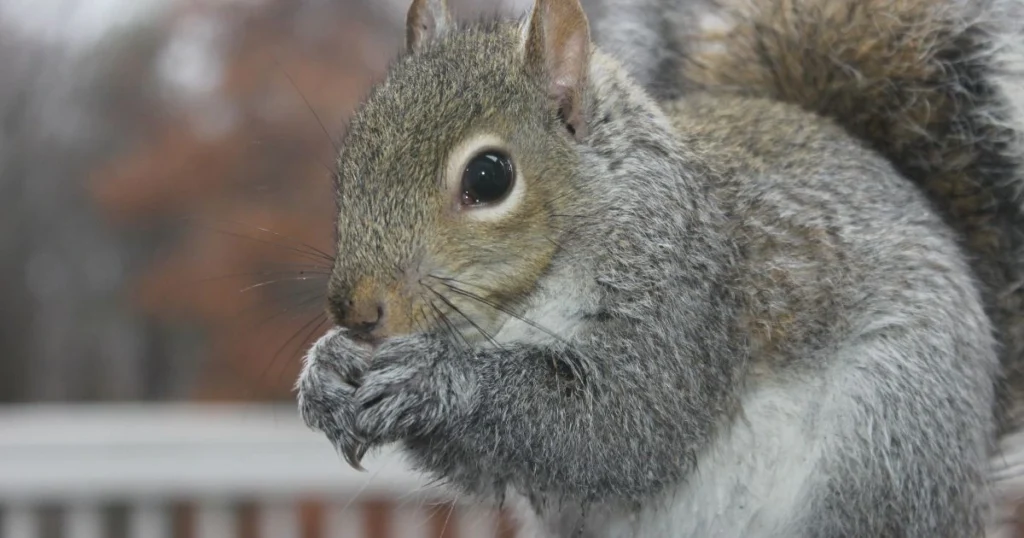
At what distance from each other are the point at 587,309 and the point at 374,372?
20cm

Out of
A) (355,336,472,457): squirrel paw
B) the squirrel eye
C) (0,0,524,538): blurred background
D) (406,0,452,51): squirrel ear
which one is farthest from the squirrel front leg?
(0,0,524,538): blurred background

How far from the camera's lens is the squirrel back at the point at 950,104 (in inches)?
41.4

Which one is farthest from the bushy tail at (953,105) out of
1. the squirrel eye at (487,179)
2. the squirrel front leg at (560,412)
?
the squirrel eye at (487,179)

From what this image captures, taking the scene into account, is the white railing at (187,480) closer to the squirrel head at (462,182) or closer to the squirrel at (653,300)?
the squirrel at (653,300)

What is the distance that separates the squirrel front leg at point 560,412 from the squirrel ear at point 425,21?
338 mm

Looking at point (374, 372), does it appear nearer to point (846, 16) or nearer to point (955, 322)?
point (955, 322)

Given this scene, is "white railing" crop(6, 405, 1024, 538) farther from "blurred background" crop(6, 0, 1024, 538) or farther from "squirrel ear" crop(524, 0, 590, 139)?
"squirrel ear" crop(524, 0, 590, 139)

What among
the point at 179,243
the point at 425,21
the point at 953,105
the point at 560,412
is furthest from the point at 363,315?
the point at 179,243

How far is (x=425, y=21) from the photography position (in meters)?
0.99

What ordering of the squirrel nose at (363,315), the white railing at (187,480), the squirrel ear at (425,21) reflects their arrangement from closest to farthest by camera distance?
the squirrel nose at (363,315) < the squirrel ear at (425,21) < the white railing at (187,480)

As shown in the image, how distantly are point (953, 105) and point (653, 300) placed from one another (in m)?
0.46

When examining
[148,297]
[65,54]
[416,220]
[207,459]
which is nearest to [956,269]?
[416,220]

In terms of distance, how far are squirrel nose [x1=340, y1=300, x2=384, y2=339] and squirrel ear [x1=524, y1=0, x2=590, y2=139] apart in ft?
0.82

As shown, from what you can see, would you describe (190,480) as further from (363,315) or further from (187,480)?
(363,315)
